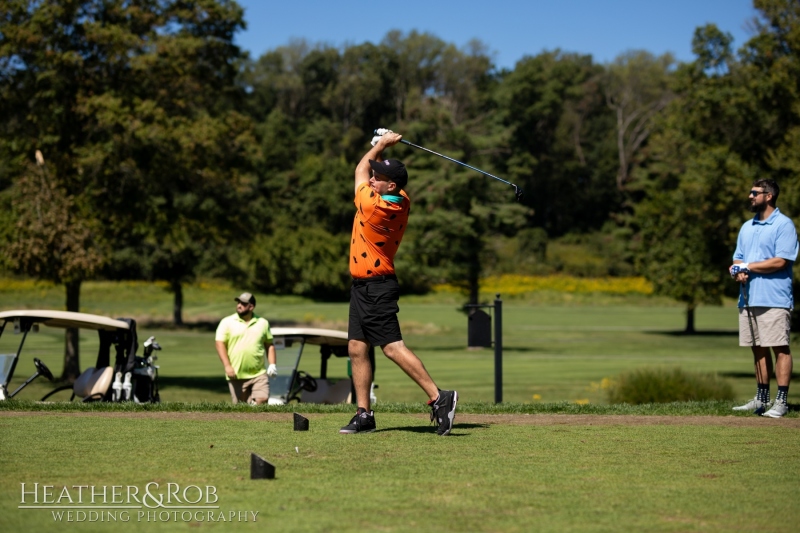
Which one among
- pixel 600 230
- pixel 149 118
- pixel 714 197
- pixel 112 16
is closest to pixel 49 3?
pixel 112 16

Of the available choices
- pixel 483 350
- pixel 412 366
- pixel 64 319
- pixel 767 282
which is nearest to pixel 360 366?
pixel 412 366

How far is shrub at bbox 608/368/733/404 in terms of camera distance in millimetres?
19328

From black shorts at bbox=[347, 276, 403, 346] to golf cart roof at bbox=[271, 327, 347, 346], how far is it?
20.2 feet

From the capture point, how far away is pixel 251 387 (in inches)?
514

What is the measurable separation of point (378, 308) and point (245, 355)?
17.5 ft

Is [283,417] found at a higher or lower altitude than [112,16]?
lower

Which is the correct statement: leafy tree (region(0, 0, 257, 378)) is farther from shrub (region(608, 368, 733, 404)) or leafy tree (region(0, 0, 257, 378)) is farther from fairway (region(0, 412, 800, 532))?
fairway (region(0, 412, 800, 532))

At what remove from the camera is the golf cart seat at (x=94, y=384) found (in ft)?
43.9

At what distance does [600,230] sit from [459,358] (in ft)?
214

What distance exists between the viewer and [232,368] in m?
12.9

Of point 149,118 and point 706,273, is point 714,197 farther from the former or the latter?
point 149,118

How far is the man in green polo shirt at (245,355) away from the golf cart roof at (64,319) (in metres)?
1.71

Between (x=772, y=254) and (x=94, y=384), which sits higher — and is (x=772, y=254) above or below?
above

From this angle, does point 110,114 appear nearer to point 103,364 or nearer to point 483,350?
point 103,364
